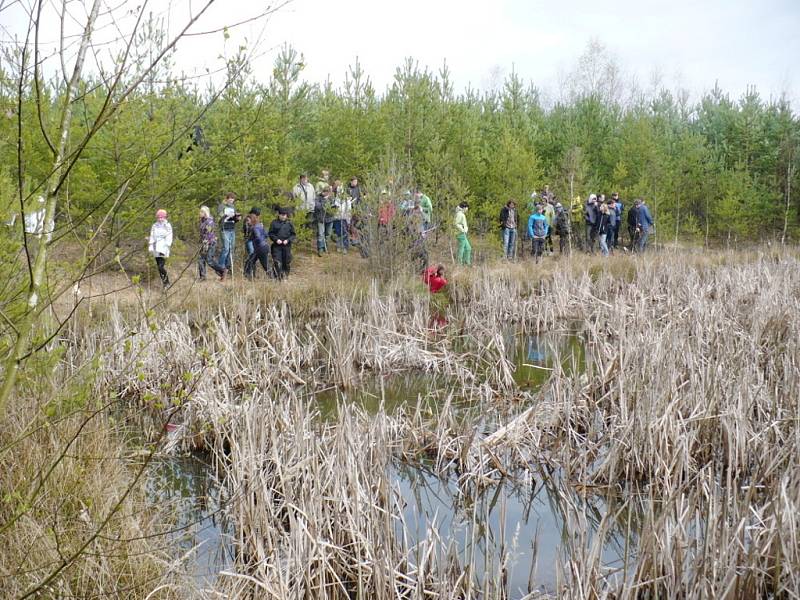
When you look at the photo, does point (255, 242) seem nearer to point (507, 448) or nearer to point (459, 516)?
point (507, 448)

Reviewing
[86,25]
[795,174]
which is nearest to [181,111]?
[86,25]

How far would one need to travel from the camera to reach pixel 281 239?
14070 mm

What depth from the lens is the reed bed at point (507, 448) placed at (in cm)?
291

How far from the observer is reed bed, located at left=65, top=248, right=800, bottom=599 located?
291cm

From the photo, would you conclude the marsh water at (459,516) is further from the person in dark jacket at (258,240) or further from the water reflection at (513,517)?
the person in dark jacket at (258,240)

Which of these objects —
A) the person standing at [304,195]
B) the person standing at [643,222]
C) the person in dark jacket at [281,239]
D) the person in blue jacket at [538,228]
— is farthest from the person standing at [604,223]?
the person in dark jacket at [281,239]

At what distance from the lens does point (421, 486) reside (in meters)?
4.85

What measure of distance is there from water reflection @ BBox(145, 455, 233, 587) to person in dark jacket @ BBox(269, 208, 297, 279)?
28.6 feet

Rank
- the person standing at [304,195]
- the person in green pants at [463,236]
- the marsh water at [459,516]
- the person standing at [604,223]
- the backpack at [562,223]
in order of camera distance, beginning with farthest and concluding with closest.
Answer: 1. the backpack at [562,223]
2. the person standing at [604,223]
3. the person standing at [304,195]
4. the person in green pants at [463,236]
5. the marsh water at [459,516]

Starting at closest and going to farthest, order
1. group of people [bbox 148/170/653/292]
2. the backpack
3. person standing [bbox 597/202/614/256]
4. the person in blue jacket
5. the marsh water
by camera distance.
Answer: the marsh water → group of people [bbox 148/170/653/292] → the person in blue jacket → person standing [bbox 597/202/614/256] → the backpack

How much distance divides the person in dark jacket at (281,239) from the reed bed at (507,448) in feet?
15.4

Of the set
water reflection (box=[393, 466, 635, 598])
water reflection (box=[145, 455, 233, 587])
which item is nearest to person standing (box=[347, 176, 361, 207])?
water reflection (box=[145, 455, 233, 587])

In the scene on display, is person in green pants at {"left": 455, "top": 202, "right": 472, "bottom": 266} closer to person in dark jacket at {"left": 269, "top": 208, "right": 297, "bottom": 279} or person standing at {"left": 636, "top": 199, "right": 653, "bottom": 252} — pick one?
person in dark jacket at {"left": 269, "top": 208, "right": 297, "bottom": 279}

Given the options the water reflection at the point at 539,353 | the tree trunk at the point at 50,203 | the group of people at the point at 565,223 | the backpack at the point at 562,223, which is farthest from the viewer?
the backpack at the point at 562,223
